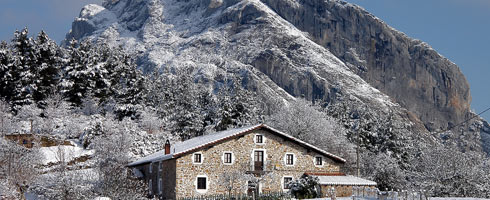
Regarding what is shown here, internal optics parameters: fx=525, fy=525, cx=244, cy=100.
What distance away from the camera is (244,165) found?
151 ft

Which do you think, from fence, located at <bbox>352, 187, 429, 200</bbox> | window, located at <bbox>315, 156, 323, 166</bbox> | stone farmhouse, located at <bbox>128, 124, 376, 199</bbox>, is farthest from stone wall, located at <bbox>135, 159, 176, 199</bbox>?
fence, located at <bbox>352, 187, 429, 200</bbox>

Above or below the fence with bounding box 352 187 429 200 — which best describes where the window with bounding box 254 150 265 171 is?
above

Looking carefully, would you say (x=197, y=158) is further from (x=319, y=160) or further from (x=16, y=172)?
(x=16, y=172)

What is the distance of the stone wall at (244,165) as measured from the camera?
142 ft

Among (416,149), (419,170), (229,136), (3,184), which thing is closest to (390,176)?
(419,170)

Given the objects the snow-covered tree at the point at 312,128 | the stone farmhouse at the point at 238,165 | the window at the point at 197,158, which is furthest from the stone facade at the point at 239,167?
the snow-covered tree at the point at 312,128

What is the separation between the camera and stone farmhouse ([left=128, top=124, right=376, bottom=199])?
4341cm

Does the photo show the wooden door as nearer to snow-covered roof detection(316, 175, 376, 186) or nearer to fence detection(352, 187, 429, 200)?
snow-covered roof detection(316, 175, 376, 186)

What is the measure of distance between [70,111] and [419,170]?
147 ft

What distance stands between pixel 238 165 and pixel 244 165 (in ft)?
1.76

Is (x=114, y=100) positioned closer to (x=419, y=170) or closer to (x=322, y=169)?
(x=322, y=169)

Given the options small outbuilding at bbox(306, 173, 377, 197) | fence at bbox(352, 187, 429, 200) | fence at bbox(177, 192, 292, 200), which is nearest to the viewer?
fence at bbox(352, 187, 429, 200)

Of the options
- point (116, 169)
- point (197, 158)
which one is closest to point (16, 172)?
point (116, 169)

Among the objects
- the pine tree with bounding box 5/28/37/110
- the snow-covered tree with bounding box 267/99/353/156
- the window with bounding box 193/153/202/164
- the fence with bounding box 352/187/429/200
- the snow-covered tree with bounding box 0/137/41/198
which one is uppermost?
the pine tree with bounding box 5/28/37/110
